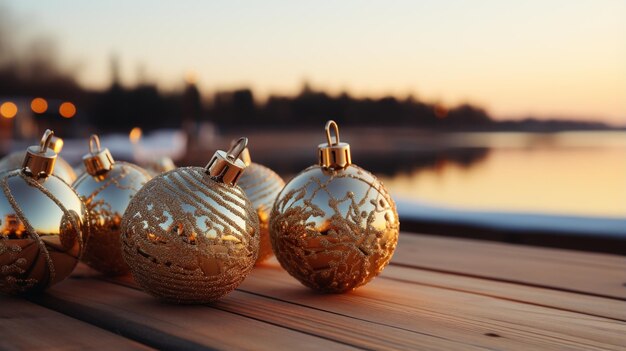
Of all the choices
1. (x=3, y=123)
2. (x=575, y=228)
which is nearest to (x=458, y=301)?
(x=575, y=228)

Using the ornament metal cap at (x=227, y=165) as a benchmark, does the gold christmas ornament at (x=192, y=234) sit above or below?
below

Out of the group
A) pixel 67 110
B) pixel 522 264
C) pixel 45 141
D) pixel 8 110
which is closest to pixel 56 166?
pixel 45 141

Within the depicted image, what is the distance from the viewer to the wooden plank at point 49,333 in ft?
3.17

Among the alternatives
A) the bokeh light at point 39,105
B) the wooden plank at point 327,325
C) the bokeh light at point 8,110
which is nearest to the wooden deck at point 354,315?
the wooden plank at point 327,325

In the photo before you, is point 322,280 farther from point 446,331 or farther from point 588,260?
point 588,260

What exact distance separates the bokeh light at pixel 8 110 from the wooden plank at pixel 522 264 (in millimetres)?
23817

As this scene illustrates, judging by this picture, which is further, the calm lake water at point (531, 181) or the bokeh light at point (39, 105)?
the bokeh light at point (39, 105)

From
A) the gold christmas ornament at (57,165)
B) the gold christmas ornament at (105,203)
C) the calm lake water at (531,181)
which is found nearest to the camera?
the gold christmas ornament at (105,203)

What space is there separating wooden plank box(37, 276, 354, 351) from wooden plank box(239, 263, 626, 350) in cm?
15

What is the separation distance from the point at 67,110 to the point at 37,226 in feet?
95.9

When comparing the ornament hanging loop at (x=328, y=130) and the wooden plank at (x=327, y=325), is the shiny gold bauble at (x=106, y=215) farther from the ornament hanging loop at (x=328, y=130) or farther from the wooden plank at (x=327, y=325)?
the ornament hanging loop at (x=328, y=130)

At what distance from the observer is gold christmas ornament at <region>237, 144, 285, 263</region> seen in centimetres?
158

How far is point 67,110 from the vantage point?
28438 millimetres

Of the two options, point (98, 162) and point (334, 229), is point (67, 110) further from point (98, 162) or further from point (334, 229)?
point (334, 229)
